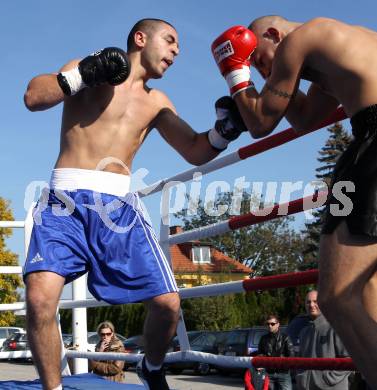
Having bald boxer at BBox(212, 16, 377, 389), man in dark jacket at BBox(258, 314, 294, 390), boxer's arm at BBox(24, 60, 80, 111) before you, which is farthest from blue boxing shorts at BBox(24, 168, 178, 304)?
man in dark jacket at BBox(258, 314, 294, 390)

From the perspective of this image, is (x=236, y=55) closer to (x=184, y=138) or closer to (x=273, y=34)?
(x=273, y=34)

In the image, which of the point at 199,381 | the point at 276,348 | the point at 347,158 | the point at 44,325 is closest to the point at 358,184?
the point at 347,158

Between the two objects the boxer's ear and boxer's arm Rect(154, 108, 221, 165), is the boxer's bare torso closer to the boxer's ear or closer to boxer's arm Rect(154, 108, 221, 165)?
the boxer's ear

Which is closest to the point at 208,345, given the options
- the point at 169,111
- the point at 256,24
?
the point at 169,111

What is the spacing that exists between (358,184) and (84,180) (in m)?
1.32

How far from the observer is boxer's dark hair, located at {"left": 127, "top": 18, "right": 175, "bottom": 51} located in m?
3.09

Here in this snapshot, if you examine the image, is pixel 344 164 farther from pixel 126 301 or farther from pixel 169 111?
pixel 169 111

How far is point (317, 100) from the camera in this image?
2393 millimetres

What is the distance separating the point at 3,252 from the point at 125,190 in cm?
1941

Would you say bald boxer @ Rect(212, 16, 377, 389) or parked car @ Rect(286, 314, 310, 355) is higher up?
bald boxer @ Rect(212, 16, 377, 389)

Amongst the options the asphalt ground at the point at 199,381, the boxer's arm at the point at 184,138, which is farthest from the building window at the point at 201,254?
the boxer's arm at the point at 184,138

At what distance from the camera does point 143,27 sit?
10.2ft

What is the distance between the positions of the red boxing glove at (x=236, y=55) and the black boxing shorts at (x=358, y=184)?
0.54m

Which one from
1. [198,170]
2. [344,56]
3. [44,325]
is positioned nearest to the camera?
[344,56]
